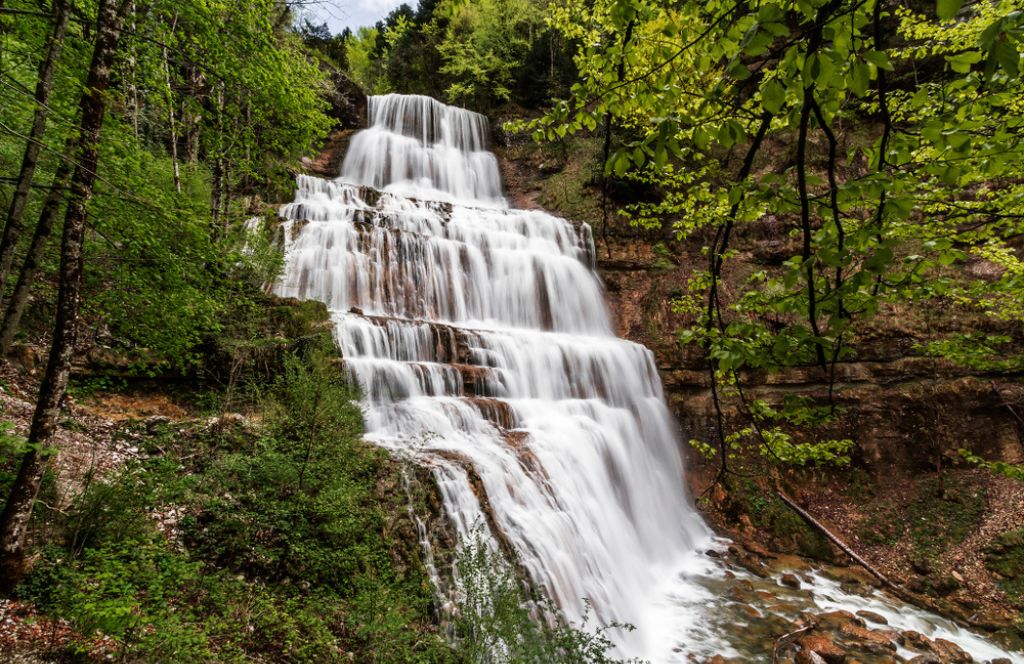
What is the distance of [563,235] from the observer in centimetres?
1750

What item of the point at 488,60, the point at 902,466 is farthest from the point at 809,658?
the point at 488,60

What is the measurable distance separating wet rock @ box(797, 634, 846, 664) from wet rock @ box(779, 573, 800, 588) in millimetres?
1973

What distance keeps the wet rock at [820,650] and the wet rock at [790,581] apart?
1973 mm

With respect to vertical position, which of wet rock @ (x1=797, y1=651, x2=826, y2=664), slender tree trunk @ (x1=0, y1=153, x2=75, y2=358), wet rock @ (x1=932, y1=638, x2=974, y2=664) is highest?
slender tree trunk @ (x1=0, y1=153, x2=75, y2=358)

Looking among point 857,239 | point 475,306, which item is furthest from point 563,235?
point 857,239

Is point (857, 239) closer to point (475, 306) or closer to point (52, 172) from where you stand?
point (52, 172)

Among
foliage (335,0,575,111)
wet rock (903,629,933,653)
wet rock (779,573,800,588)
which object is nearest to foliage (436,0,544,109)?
foliage (335,0,575,111)

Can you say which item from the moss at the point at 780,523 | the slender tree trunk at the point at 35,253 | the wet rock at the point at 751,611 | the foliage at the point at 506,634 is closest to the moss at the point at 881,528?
the moss at the point at 780,523

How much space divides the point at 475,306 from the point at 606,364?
432 centimetres

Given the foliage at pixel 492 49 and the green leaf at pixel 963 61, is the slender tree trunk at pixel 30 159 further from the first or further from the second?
the foliage at pixel 492 49

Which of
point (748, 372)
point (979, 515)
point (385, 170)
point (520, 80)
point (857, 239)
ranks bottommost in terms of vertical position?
point (979, 515)

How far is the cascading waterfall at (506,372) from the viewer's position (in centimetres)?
724

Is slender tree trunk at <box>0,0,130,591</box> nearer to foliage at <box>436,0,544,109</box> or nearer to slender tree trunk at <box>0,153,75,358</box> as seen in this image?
slender tree trunk at <box>0,153,75,358</box>

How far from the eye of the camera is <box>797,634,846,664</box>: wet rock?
21.8 ft
